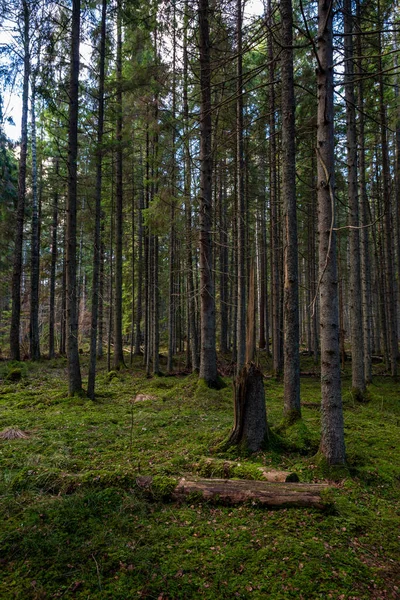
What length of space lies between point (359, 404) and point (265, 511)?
6620 mm

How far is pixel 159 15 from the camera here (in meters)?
8.95

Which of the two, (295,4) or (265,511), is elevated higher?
(295,4)

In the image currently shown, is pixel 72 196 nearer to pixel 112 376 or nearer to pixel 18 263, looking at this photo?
pixel 112 376

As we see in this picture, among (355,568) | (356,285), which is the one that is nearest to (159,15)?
(356,285)

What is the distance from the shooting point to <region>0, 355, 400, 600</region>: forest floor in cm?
247

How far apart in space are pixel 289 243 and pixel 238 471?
12.4 feet

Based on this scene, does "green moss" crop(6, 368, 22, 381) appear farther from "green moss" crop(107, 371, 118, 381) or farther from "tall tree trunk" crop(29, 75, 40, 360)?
"tall tree trunk" crop(29, 75, 40, 360)

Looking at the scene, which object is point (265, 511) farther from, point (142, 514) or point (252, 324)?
point (252, 324)

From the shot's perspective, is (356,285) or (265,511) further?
(356,285)

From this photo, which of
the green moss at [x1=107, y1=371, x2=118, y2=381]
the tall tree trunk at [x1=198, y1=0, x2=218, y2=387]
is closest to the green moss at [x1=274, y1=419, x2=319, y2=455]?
the tall tree trunk at [x1=198, y1=0, x2=218, y2=387]

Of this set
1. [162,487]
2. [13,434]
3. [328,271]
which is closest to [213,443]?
[162,487]

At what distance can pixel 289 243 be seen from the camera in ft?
19.2

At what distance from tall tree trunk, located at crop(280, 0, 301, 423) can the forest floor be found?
0.67m

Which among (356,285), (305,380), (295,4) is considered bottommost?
(305,380)
